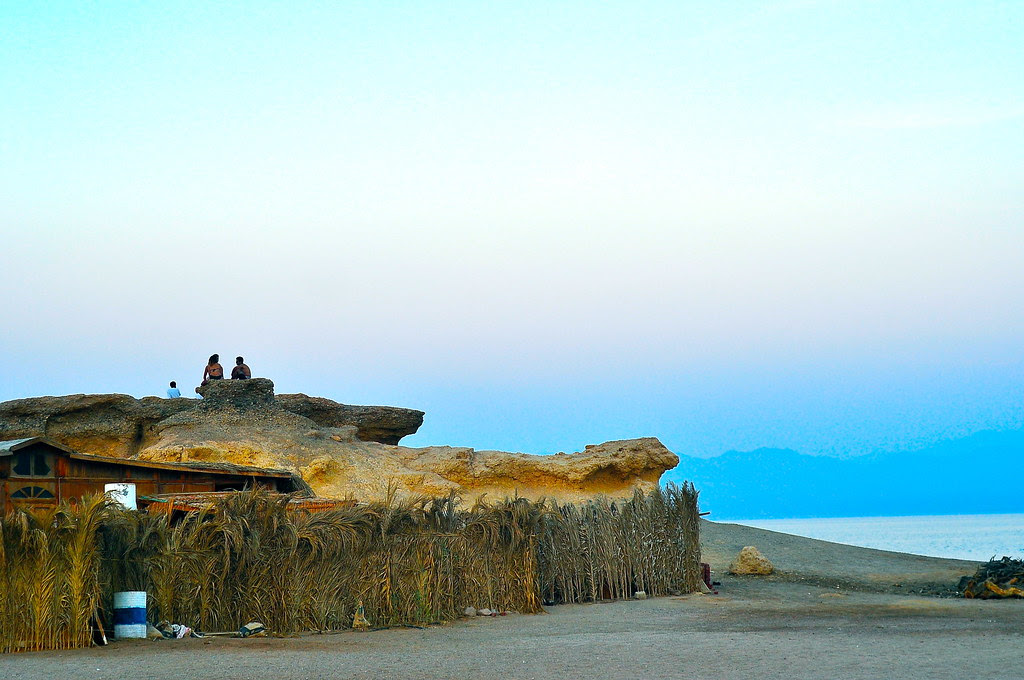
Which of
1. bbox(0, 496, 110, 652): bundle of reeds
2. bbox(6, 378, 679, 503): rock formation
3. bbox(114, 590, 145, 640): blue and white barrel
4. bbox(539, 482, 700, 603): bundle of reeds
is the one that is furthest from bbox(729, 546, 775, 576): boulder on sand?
bbox(0, 496, 110, 652): bundle of reeds

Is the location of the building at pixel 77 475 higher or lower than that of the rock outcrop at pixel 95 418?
lower

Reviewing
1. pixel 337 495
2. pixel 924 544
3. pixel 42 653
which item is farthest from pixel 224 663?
pixel 924 544

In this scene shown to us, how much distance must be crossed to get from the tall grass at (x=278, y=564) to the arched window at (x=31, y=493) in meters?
4.86

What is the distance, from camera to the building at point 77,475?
57.0ft

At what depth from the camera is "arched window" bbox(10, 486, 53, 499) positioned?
687 inches

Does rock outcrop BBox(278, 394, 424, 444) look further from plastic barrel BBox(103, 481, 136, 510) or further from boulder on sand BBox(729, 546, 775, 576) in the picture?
plastic barrel BBox(103, 481, 136, 510)

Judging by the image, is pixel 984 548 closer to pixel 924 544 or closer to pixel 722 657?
pixel 924 544

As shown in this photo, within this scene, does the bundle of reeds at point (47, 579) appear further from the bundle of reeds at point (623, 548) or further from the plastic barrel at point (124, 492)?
the bundle of reeds at point (623, 548)

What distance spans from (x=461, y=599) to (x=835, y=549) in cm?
1916

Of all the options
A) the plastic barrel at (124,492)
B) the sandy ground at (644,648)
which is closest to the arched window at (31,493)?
the plastic barrel at (124,492)

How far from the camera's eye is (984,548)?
52.8 m

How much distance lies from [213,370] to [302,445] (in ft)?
14.0

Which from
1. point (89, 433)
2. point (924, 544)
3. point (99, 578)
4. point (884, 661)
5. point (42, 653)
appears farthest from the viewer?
point (924, 544)

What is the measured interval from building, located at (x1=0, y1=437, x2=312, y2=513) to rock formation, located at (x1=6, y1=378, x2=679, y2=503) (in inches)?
221
